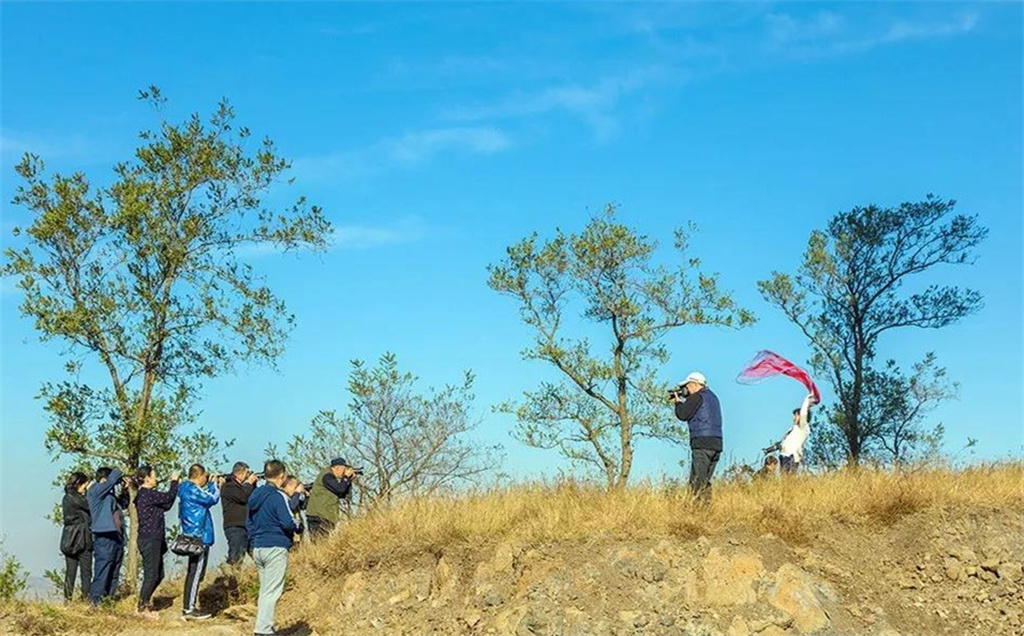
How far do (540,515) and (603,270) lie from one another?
15461 millimetres

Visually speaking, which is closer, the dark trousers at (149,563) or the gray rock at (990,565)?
the gray rock at (990,565)

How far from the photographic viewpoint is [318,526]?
17.2 meters

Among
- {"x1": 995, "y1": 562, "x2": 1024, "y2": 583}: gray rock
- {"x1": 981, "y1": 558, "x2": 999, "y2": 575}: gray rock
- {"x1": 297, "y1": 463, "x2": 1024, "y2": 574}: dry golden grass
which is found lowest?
{"x1": 995, "y1": 562, "x2": 1024, "y2": 583}: gray rock

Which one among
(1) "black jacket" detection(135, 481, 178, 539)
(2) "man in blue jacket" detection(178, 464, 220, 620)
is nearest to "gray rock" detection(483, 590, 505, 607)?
(2) "man in blue jacket" detection(178, 464, 220, 620)

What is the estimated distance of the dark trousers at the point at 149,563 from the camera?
15.7 metres

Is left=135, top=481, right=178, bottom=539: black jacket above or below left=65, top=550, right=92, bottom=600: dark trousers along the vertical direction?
above

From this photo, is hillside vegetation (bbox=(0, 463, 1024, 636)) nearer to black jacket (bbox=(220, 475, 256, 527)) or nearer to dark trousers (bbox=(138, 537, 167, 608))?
dark trousers (bbox=(138, 537, 167, 608))

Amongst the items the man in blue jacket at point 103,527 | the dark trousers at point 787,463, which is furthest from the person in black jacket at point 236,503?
the dark trousers at point 787,463

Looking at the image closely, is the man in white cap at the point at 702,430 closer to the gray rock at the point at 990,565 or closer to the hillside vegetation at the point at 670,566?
the hillside vegetation at the point at 670,566

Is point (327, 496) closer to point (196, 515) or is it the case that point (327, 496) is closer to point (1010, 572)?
point (196, 515)

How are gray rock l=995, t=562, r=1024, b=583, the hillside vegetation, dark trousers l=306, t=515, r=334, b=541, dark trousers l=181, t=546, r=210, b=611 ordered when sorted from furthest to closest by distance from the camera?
dark trousers l=306, t=515, r=334, b=541, dark trousers l=181, t=546, r=210, b=611, gray rock l=995, t=562, r=1024, b=583, the hillside vegetation

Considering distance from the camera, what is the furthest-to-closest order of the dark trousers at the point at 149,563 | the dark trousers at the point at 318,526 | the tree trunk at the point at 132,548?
the tree trunk at the point at 132,548, the dark trousers at the point at 318,526, the dark trousers at the point at 149,563

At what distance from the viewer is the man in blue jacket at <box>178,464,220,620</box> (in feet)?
50.1

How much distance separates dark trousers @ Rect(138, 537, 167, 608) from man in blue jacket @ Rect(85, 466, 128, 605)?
593 mm
